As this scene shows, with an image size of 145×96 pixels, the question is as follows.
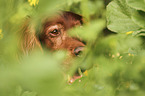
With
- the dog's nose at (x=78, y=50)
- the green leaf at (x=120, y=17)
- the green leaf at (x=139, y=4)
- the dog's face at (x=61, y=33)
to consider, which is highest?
the green leaf at (x=139, y=4)

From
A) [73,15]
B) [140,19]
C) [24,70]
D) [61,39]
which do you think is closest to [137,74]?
[140,19]

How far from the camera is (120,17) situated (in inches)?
20.8

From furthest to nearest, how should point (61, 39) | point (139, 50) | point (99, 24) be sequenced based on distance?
point (61, 39) → point (139, 50) → point (99, 24)

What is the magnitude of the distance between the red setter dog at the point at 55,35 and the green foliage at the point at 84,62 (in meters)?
0.45

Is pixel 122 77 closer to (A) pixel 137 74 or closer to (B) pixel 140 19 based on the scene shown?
(A) pixel 137 74

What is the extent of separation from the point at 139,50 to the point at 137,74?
12 cm

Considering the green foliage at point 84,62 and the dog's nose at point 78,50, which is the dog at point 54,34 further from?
the green foliage at point 84,62

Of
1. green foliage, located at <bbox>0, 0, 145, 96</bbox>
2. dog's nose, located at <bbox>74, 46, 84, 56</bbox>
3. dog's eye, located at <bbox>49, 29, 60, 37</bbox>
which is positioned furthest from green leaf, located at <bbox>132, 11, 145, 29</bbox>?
dog's eye, located at <bbox>49, 29, 60, 37</bbox>

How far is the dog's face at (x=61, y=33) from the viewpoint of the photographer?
3.24 ft

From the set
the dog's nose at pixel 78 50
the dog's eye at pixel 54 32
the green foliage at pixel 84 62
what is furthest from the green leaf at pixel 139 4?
the dog's eye at pixel 54 32

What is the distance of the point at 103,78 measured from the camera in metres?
0.39

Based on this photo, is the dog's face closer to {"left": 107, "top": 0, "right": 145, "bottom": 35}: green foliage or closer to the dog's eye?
the dog's eye

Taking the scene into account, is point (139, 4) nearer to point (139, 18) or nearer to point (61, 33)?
point (139, 18)

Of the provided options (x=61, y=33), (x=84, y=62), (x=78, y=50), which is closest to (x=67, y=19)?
(x=61, y=33)
